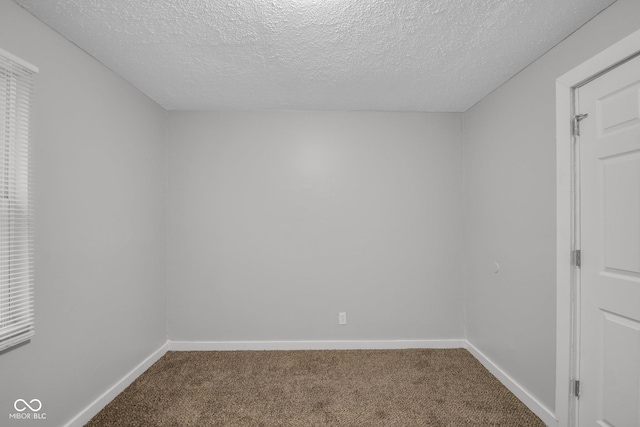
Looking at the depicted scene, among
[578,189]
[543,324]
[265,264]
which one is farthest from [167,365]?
[578,189]

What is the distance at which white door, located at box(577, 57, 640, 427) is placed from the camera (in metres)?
1.52

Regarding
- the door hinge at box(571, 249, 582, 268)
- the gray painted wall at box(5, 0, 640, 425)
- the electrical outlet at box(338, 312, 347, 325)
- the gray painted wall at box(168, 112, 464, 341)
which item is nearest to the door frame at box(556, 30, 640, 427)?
the door hinge at box(571, 249, 582, 268)

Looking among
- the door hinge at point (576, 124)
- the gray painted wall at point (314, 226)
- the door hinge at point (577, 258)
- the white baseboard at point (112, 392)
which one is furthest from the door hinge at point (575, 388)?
the white baseboard at point (112, 392)

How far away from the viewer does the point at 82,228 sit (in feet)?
6.71

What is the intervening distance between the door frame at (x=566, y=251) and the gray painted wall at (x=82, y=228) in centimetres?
308

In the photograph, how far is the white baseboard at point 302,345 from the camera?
3141 millimetres

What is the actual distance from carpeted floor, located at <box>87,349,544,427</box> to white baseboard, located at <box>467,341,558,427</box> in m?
0.04

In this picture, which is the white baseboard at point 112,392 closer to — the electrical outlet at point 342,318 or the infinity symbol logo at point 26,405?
the infinity symbol logo at point 26,405

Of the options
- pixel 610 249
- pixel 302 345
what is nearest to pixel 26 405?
pixel 302 345

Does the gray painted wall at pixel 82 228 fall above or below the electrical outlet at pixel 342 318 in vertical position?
above

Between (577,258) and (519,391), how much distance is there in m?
1.17

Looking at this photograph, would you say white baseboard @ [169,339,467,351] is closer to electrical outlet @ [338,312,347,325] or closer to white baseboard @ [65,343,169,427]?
electrical outlet @ [338,312,347,325]

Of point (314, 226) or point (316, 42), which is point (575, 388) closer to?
point (314, 226)

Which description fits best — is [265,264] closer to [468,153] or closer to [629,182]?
[468,153]
